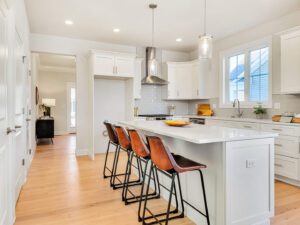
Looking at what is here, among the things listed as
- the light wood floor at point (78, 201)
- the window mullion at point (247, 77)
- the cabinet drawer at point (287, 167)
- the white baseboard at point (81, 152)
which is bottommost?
the light wood floor at point (78, 201)

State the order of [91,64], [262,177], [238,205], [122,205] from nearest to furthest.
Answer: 1. [238,205]
2. [262,177]
3. [122,205]
4. [91,64]

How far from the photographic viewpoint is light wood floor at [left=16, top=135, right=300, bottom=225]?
94.0 inches

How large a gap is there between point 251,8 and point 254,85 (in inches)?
61.0

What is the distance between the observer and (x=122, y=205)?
8.91ft

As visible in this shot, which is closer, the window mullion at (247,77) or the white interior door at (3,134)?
the white interior door at (3,134)

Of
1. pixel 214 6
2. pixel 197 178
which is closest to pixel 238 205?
pixel 197 178

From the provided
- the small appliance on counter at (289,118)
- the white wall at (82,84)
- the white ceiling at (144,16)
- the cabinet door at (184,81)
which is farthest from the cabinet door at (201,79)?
the white wall at (82,84)

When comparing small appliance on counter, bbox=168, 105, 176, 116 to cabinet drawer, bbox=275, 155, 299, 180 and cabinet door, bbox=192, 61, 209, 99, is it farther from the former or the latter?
cabinet drawer, bbox=275, 155, 299, 180

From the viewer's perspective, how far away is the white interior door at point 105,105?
5566 millimetres

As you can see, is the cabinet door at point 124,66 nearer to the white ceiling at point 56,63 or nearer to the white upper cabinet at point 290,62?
the white ceiling at point 56,63

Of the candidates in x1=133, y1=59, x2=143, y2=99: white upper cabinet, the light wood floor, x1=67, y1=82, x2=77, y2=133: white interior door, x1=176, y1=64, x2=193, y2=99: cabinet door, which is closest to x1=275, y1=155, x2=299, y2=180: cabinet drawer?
the light wood floor

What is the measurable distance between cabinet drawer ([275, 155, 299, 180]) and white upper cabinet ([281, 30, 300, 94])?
1052 mm

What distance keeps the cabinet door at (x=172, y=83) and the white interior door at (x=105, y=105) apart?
121cm

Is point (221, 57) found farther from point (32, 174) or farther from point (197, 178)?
point (32, 174)
